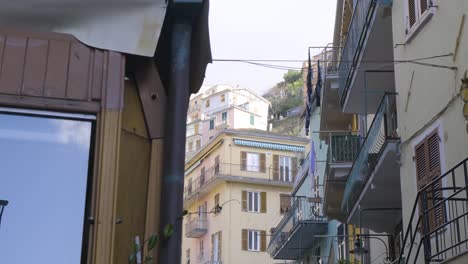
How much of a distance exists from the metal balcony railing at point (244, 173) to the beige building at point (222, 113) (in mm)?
36779

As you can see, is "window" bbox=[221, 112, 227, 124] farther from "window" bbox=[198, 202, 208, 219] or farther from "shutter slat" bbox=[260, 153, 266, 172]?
"shutter slat" bbox=[260, 153, 266, 172]

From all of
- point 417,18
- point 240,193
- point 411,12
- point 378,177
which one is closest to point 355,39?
point 378,177

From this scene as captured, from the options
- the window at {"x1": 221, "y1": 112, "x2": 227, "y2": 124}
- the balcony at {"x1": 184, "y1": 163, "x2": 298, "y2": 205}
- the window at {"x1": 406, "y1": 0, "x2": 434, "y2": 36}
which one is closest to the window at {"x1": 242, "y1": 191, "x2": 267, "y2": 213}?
the balcony at {"x1": 184, "y1": 163, "x2": 298, "y2": 205}

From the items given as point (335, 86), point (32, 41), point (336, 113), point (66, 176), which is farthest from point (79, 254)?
point (336, 113)

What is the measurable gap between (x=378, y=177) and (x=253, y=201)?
41563 millimetres

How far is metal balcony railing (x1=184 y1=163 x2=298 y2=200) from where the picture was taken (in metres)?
58.7

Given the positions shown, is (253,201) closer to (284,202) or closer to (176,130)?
(284,202)

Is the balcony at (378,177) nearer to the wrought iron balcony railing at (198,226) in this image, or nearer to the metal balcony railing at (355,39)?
the metal balcony railing at (355,39)

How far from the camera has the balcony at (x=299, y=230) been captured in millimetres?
34000

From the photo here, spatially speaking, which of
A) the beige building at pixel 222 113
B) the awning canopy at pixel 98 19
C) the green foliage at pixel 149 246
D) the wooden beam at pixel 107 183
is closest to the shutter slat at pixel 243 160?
the beige building at pixel 222 113

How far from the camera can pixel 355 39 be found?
2005 cm

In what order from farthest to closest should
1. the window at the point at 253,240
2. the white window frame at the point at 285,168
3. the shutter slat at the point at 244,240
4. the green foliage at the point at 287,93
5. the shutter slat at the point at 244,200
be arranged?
the green foliage at the point at 287,93, the white window frame at the point at 285,168, the shutter slat at the point at 244,200, the window at the point at 253,240, the shutter slat at the point at 244,240

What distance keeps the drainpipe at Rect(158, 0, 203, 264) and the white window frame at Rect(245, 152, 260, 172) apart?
53717 mm

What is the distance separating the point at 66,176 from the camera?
507 centimetres
